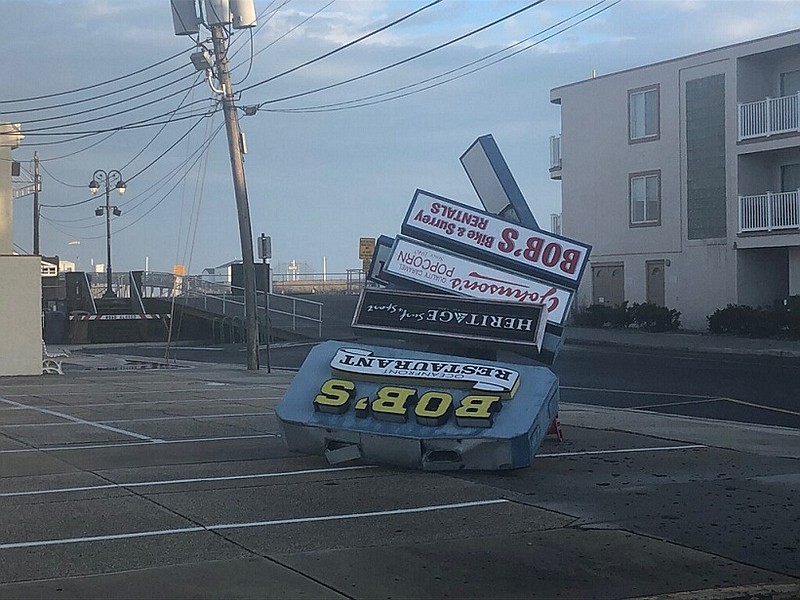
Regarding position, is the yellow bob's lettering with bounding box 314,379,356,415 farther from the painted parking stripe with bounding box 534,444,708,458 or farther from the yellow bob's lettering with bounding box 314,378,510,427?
the painted parking stripe with bounding box 534,444,708,458

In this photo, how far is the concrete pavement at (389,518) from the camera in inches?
275

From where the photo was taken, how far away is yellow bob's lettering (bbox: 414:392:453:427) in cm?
1098

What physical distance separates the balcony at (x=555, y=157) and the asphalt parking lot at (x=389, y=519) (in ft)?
104

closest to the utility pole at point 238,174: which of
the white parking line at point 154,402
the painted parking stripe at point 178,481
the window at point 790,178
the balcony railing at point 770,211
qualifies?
the white parking line at point 154,402

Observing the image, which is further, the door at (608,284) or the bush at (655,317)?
the door at (608,284)

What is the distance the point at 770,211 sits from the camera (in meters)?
35.8

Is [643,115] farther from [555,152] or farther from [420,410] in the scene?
[420,410]

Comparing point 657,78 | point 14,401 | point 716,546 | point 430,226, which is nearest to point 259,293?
point 657,78

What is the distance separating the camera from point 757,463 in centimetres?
1184

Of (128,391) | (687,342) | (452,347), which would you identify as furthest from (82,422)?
(687,342)

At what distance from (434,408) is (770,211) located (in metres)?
27.7

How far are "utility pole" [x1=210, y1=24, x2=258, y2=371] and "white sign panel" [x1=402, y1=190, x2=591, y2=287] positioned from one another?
14424 millimetres

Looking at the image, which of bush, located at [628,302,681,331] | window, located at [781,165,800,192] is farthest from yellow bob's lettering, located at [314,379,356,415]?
window, located at [781,165,800,192]

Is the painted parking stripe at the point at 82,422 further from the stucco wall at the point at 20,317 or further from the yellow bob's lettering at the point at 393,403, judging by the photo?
the stucco wall at the point at 20,317
